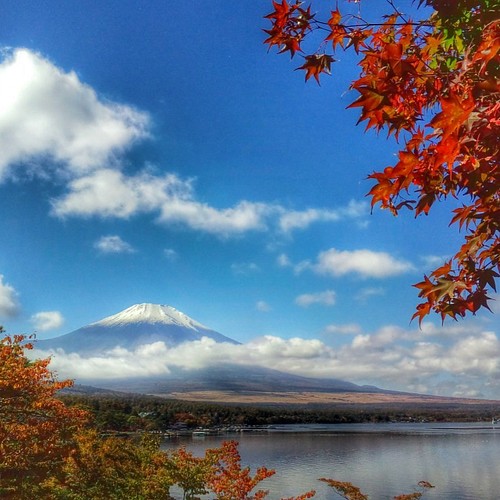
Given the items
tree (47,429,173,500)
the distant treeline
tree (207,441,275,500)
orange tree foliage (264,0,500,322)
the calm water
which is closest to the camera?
orange tree foliage (264,0,500,322)

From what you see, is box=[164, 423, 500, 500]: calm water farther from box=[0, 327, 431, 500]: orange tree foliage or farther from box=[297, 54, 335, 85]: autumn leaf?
box=[297, 54, 335, 85]: autumn leaf

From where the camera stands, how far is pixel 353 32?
2.31m

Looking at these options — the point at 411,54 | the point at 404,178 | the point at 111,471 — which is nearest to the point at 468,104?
the point at 404,178

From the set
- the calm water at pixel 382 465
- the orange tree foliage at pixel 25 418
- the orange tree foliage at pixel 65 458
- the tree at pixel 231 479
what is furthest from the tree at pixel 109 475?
the calm water at pixel 382 465

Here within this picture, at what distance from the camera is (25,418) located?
1195 centimetres

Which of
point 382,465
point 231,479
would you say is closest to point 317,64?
point 231,479

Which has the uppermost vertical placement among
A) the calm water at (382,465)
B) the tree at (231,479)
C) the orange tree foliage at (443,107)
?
the orange tree foliage at (443,107)

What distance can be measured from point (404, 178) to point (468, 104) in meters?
0.37

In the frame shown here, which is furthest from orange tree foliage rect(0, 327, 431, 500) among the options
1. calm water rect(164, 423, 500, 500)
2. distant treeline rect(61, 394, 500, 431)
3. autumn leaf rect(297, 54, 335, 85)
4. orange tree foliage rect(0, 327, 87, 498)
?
distant treeline rect(61, 394, 500, 431)

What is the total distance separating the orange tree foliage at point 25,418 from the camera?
36.2ft

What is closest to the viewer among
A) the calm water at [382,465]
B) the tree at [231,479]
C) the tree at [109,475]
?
the tree at [109,475]

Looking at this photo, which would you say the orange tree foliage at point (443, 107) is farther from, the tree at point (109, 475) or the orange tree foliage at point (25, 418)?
the tree at point (109, 475)

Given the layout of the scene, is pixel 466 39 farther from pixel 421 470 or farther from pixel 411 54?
pixel 421 470

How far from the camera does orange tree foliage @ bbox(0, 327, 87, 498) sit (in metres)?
11.0
